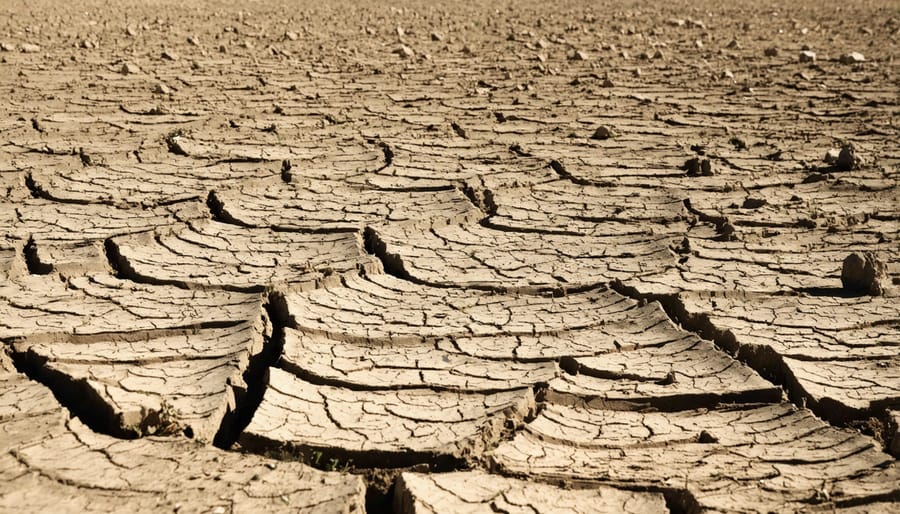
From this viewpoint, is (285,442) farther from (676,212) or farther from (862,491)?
(676,212)

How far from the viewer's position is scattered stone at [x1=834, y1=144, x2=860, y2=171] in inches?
189

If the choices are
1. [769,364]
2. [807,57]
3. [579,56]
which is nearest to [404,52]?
[579,56]

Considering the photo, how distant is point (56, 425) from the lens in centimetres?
224

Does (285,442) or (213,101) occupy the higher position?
(213,101)

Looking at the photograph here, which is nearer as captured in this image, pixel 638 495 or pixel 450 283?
pixel 638 495

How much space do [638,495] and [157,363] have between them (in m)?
→ 1.30

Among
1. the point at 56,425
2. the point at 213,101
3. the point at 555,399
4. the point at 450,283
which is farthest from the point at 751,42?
the point at 56,425

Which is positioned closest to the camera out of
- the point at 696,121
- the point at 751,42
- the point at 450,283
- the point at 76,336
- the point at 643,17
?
the point at 76,336

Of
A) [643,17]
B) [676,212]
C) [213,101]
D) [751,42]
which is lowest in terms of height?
[676,212]

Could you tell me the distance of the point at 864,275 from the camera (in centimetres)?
330

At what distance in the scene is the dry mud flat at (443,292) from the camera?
214cm

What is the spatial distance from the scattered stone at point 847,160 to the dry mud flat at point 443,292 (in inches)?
0.5

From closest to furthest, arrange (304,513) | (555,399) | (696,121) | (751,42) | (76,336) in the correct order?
(304,513) < (555,399) < (76,336) < (696,121) < (751,42)

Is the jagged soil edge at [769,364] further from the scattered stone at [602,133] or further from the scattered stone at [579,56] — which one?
the scattered stone at [579,56]
